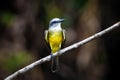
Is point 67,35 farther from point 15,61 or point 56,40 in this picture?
point 56,40

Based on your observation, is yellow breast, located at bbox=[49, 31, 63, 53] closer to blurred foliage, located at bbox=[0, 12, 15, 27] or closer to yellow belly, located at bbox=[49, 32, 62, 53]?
yellow belly, located at bbox=[49, 32, 62, 53]

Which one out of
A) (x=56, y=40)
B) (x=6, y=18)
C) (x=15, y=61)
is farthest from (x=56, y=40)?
(x=6, y=18)

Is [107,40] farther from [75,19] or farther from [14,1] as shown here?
[14,1]

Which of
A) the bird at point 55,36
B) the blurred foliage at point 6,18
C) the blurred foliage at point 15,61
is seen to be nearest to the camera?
the bird at point 55,36

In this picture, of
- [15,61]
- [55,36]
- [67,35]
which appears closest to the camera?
[55,36]

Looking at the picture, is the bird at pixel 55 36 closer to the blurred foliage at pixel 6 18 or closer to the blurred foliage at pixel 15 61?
the blurred foliage at pixel 15 61

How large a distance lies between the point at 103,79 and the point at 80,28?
838 mm

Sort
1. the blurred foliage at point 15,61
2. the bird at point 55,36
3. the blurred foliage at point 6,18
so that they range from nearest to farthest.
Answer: the bird at point 55,36
the blurred foliage at point 15,61
the blurred foliage at point 6,18

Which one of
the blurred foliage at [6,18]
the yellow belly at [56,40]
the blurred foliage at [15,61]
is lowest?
the blurred foliage at [15,61]

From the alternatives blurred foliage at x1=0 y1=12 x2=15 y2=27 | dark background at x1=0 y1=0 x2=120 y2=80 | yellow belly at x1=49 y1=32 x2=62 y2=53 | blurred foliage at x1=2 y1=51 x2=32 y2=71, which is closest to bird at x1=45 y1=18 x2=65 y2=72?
yellow belly at x1=49 y1=32 x2=62 y2=53

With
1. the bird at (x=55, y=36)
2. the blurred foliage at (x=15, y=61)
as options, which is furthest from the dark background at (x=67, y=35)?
the bird at (x=55, y=36)

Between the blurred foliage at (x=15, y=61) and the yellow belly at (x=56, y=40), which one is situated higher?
the yellow belly at (x=56, y=40)

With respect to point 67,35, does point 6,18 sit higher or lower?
higher

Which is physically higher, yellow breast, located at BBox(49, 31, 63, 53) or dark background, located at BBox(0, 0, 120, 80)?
yellow breast, located at BBox(49, 31, 63, 53)
